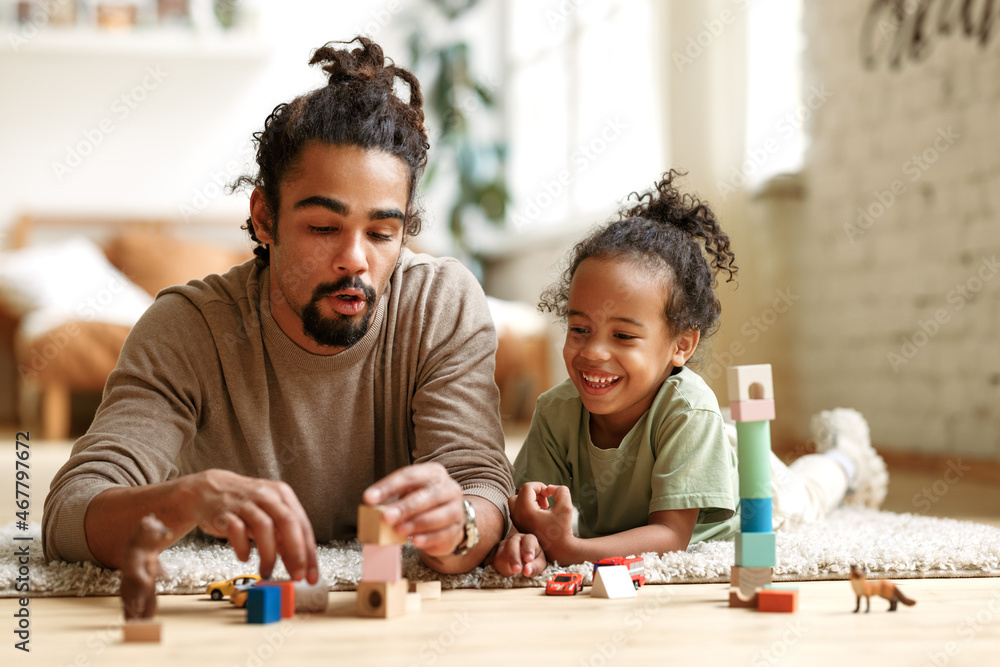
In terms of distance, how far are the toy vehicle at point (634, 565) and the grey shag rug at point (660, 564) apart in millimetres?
19

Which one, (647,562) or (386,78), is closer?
(647,562)

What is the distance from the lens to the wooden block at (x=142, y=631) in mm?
983

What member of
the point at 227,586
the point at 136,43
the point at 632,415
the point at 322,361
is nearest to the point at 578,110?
the point at 136,43

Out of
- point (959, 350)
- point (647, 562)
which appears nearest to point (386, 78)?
point (647, 562)

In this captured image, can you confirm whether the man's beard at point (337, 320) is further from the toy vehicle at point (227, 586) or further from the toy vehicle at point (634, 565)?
the toy vehicle at point (634, 565)

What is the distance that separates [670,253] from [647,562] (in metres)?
0.49

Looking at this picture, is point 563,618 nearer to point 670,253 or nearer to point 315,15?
point 670,253

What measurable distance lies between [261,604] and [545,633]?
0.31 m

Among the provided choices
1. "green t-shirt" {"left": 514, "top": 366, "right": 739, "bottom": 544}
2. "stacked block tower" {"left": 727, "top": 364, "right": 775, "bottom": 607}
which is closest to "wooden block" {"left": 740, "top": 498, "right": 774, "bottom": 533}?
"stacked block tower" {"left": 727, "top": 364, "right": 775, "bottom": 607}

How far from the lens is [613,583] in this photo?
48.3 inches

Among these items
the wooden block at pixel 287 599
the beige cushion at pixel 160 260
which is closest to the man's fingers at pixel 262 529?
the wooden block at pixel 287 599

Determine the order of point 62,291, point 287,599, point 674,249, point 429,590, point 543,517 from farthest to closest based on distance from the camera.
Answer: point 62,291, point 674,249, point 543,517, point 429,590, point 287,599

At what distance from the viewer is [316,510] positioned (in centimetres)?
152

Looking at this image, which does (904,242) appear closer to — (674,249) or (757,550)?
(674,249)
